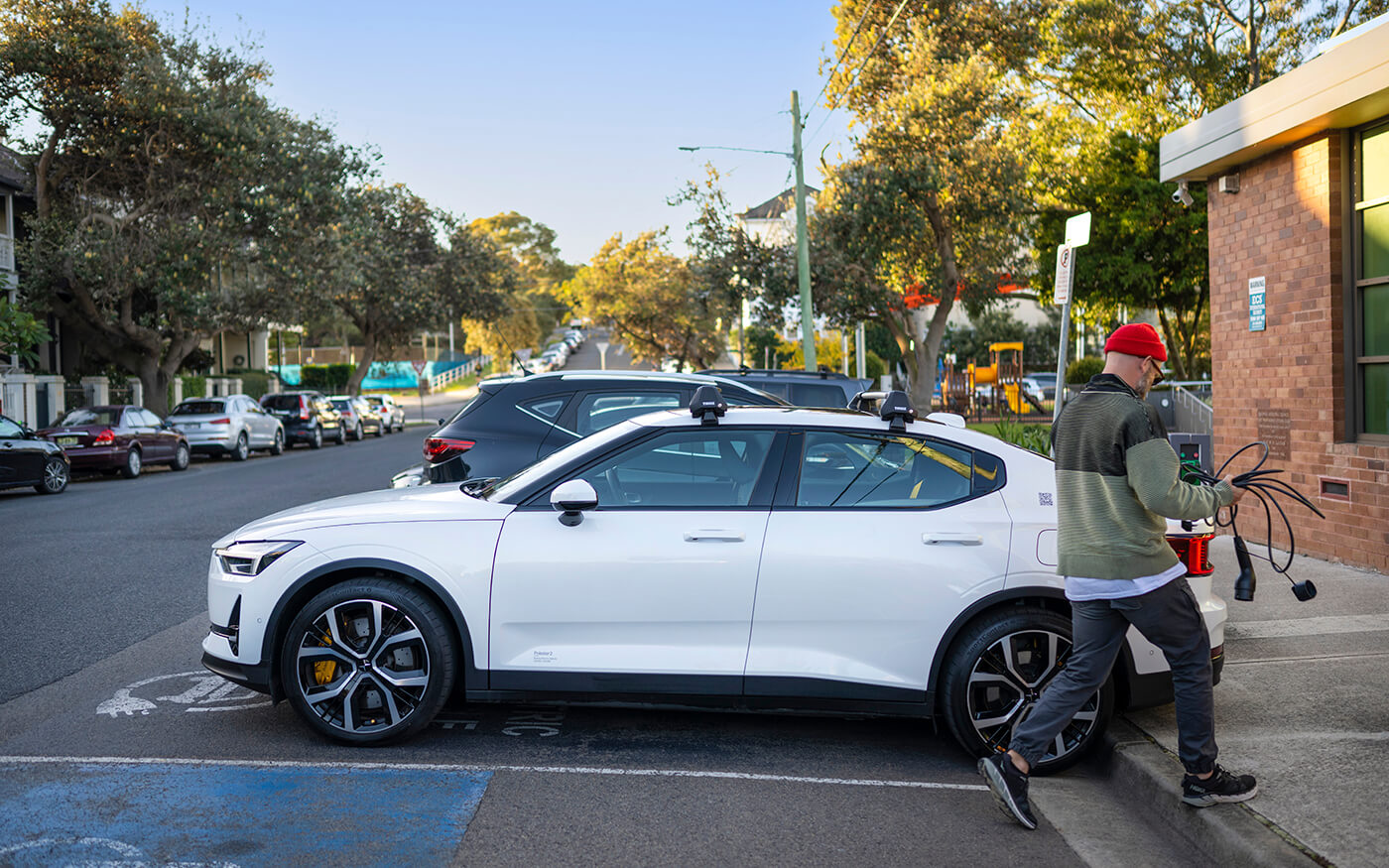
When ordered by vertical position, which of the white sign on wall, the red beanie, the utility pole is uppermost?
the utility pole

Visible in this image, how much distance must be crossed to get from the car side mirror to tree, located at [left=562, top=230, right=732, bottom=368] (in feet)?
162

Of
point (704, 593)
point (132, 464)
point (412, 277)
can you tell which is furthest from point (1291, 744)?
point (412, 277)

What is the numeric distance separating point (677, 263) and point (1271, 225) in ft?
153

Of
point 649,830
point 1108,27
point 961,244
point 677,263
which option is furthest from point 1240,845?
point 677,263

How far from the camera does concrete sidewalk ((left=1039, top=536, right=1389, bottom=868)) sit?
4219 millimetres

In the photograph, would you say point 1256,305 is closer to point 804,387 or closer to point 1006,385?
point 804,387

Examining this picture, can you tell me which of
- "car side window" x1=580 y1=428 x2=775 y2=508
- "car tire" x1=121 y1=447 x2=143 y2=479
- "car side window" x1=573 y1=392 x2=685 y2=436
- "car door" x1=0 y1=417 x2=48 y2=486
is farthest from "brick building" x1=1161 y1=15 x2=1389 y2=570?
"car tire" x1=121 y1=447 x2=143 y2=479

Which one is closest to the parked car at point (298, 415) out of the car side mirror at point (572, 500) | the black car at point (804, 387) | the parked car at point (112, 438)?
the parked car at point (112, 438)

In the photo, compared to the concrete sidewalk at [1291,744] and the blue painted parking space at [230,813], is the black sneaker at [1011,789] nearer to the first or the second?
the concrete sidewalk at [1291,744]

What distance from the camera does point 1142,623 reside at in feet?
14.5

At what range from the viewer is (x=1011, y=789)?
458 centimetres

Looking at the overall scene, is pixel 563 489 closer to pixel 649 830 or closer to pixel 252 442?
pixel 649 830

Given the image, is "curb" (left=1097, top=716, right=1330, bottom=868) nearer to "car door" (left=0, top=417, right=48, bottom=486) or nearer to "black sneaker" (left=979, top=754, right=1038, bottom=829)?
"black sneaker" (left=979, top=754, right=1038, bottom=829)

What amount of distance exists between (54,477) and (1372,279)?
60.4ft
